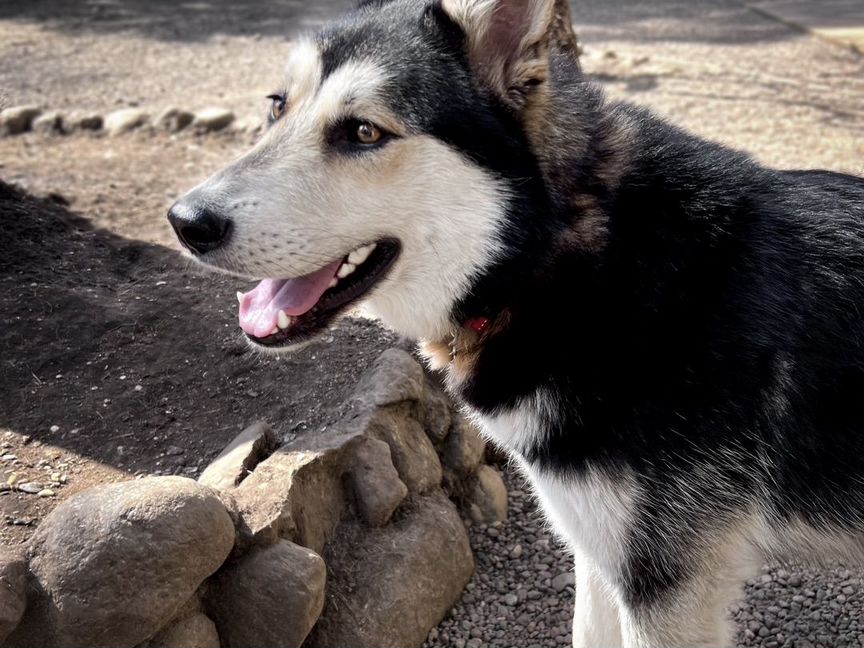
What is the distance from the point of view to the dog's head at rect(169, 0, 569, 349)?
2.34 metres

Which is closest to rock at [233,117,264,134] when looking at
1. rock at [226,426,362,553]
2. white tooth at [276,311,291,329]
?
rock at [226,426,362,553]

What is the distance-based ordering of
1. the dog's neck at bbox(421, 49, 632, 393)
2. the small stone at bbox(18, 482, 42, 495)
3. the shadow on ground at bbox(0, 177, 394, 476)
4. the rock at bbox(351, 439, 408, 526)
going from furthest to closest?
1. the shadow on ground at bbox(0, 177, 394, 476)
2. the rock at bbox(351, 439, 408, 526)
3. the small stone at bbox(18, 482, 42, 495)
4. the dog's neck at bbox(421, 49, 632, 393)

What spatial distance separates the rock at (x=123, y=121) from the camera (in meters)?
7.61

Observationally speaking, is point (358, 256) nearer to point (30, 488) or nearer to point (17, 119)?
point (30, 488)

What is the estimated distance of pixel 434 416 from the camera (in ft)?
11.9

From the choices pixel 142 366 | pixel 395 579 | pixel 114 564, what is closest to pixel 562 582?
pixel 395 579

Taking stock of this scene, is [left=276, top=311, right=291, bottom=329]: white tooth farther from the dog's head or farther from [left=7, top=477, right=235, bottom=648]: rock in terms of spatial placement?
[left=7, top=477, right=235, bottom=648]: rock

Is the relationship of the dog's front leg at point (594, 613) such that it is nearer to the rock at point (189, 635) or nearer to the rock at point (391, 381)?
the rock at point (391, 381)

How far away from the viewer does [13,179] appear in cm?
595

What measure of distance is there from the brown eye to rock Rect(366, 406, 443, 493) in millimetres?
1205

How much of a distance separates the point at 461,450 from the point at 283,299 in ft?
4.54

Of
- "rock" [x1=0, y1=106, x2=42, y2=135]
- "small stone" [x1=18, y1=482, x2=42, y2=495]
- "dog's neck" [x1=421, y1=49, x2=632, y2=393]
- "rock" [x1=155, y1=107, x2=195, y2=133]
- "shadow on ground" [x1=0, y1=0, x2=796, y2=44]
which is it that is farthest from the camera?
"shadow on ground" [x1=0, y1=0, x2=796, y2=44]

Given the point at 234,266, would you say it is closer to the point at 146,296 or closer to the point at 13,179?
the point at 146,296

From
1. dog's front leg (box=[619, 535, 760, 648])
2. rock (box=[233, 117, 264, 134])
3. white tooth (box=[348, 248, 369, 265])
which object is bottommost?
rock (box=[233, 117, 264, 134])
